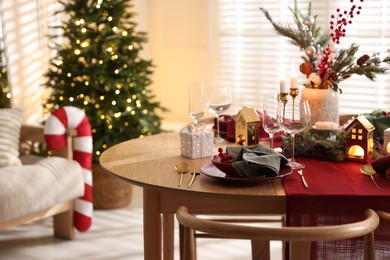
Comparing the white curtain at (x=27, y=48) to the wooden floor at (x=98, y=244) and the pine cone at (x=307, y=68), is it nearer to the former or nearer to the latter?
the wooden floor at (x=98, y=244)

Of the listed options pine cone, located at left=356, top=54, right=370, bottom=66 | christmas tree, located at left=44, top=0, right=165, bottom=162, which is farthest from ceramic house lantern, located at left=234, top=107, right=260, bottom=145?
christmas tree, located at left=44, top=0, right=165, bottom=162

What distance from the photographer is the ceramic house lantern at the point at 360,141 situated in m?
2.46

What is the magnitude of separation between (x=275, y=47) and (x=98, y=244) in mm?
2054

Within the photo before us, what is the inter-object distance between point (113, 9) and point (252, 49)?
124cm

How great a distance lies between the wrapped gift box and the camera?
101 inches

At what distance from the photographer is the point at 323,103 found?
9.05 ft

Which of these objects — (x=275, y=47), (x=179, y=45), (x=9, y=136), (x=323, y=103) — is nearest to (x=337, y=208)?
(x=323, y=103)

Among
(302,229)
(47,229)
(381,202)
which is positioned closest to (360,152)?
(381,202)

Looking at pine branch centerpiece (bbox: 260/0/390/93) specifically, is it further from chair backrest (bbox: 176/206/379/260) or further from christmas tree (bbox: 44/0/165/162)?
christmas tree (bbox: 44/0/165/162)

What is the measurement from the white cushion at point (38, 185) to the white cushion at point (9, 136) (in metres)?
0.07

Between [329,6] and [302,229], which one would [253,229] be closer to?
[302,229]

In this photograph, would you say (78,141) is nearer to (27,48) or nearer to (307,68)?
(27,48)

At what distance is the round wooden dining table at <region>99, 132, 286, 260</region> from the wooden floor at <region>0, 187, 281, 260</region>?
140 centimetres

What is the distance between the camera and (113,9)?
463cm
